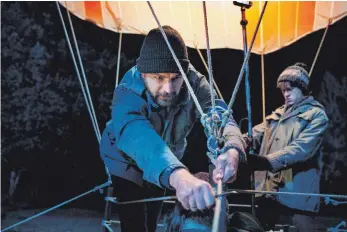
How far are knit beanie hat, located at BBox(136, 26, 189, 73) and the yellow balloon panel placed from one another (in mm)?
2624

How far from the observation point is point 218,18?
475cm

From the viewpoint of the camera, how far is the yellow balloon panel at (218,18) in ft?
14.9

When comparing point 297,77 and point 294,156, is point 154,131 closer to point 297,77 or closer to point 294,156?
point 294,156

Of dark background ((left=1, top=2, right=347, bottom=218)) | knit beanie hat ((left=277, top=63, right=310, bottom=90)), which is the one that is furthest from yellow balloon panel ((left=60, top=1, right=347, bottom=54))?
dark background ((left=1, top=2, right=347, bottom=218))

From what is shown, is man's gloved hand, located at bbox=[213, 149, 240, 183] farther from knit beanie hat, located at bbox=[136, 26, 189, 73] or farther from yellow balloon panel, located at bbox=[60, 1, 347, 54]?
yellow balloon panel, located at bbox=[60, 1, 347, 54]

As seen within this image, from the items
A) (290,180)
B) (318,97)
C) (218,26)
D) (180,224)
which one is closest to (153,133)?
(180,224)

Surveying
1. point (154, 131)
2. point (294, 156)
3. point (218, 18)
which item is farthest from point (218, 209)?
point (218, 18)

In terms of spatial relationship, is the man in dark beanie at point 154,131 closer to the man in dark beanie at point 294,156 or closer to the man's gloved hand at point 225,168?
the man's gloved hand at point 225,168

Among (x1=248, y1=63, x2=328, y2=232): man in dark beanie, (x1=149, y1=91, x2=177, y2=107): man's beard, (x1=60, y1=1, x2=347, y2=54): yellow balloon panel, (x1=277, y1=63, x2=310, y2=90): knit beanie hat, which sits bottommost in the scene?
(x1=248, y1=63, x2=328, y2=232): man in dark beanie

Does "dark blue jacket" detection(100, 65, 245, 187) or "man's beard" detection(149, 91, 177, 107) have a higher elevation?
"man's beard" detection(149, 91, 177, 107)

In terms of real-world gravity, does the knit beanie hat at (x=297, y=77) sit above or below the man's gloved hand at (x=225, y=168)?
above

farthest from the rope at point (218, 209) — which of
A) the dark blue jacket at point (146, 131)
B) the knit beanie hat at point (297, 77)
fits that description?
the knit beanie hat at point (297, 77)

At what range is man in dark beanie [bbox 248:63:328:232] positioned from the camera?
3234mm

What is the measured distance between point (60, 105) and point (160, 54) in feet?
20.9
